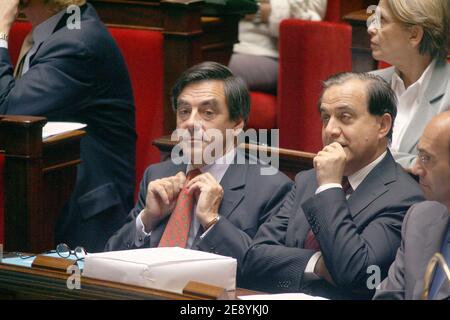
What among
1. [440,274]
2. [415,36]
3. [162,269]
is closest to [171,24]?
[415,36]

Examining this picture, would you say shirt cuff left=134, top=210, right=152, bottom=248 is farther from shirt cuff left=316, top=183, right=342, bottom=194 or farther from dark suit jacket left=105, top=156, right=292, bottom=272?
shirt cuff left=316, top=183, right=342, bottom=194

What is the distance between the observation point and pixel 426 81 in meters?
2.58

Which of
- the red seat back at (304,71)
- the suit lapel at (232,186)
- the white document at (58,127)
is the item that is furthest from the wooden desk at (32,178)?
the red seat back at (304,71)

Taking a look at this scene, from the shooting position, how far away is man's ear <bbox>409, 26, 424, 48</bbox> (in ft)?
8.57

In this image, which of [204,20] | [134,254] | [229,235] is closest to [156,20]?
[204,20]

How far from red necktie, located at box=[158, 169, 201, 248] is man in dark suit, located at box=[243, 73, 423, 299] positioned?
17 centimetres

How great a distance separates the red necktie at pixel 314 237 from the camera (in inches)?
87.7

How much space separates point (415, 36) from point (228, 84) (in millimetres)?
487

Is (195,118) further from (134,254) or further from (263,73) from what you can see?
(263,73)

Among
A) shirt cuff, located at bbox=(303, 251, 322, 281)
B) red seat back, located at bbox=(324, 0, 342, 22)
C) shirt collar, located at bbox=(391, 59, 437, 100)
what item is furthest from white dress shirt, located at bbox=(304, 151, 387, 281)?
red seat back, located at bbox=(324, 0, 342, 22)

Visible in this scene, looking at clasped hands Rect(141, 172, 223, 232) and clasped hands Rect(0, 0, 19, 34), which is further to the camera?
clasped hands Rect(0, 0, 19, 34)

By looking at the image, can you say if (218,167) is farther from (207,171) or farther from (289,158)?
(289,158)

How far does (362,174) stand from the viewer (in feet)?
7.30

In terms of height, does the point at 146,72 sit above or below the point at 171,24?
below
